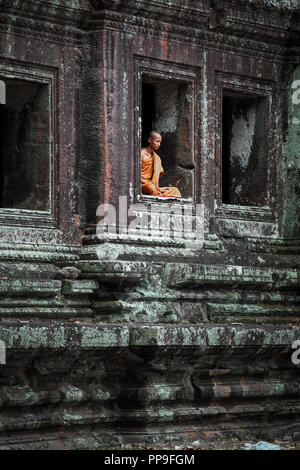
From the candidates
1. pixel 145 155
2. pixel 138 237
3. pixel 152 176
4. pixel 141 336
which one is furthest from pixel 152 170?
pixel 141 336

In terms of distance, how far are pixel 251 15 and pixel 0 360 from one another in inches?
220

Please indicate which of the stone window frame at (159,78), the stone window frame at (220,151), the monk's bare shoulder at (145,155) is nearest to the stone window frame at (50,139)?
the stone window frame at (159,78)

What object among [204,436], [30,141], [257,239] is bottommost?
[204,436]

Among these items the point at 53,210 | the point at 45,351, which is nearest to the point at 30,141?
the point at 53,210

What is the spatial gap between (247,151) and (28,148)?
3.26 metres

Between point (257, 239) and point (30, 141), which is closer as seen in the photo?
point (30, 141)

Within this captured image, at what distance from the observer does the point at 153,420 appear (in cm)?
1448

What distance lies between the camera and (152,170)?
51.8 ft

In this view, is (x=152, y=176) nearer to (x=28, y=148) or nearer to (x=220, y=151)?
(x=220, y=151)

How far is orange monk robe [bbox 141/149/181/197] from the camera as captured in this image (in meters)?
15.6

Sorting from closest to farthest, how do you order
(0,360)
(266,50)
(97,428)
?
1. (0,360)
2. (97,428)
3. (266,50)

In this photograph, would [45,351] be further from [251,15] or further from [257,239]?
[251,15]

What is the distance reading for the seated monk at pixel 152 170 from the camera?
15656 millimetres

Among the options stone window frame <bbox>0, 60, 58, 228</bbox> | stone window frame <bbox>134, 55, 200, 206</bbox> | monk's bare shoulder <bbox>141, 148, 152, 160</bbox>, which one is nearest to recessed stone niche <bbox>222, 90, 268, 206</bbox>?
stone window frame <bbox>134, 55, 200, 206</bbox>
